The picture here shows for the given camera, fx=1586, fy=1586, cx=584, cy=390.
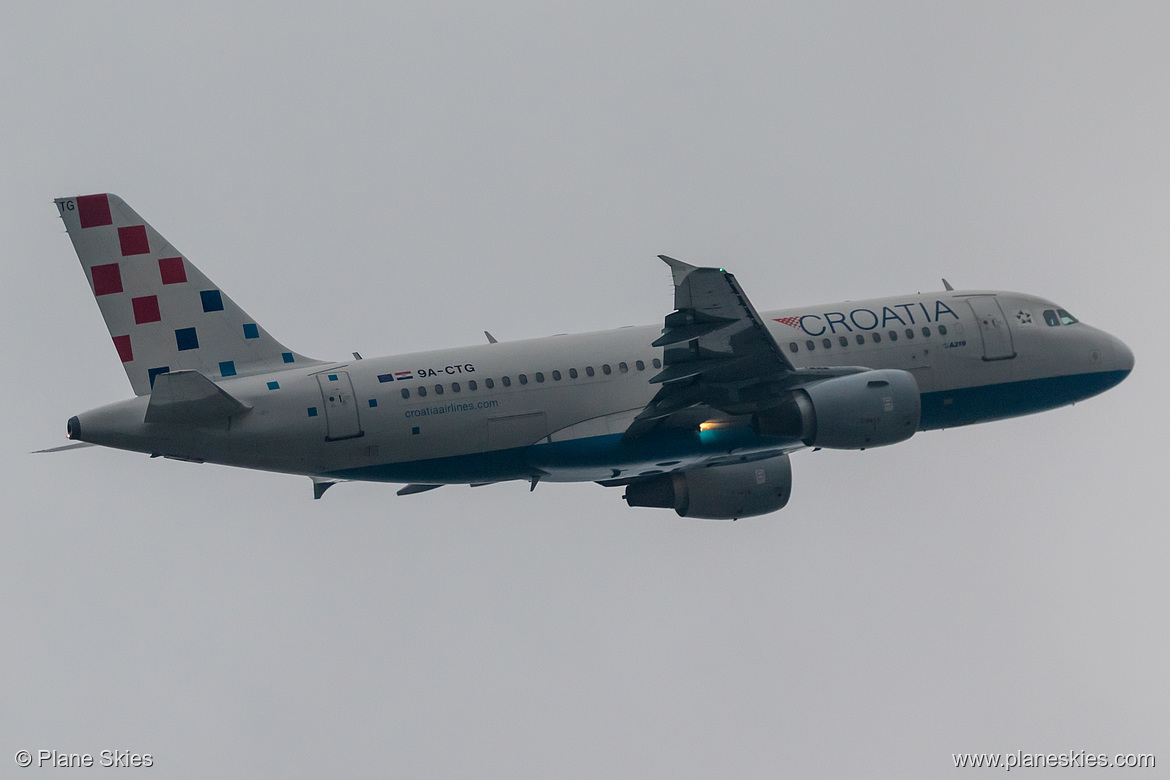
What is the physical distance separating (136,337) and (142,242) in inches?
101

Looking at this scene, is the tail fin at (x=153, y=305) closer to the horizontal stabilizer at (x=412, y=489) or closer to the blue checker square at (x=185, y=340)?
the blue checker square at (x=185, y=340)

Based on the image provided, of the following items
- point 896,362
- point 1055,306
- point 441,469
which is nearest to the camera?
point 441,469

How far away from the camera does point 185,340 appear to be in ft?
135

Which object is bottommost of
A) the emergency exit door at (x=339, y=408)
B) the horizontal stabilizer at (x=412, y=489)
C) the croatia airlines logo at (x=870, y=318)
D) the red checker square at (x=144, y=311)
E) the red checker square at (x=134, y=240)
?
the horizontal stabilizer at (x=412, y=489)

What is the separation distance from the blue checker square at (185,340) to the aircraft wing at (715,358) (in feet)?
37.7

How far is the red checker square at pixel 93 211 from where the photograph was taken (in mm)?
40781

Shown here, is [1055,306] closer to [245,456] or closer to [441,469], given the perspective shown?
[441,469]

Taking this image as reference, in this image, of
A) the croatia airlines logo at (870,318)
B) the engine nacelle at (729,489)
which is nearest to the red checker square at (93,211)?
the engine nacelle at (729,489)

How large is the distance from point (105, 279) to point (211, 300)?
2704mm

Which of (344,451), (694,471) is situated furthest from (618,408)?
(344,451)

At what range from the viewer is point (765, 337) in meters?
40.6

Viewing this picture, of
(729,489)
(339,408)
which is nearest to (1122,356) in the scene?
(729,489)

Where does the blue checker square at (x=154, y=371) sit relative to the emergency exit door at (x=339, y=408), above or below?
above

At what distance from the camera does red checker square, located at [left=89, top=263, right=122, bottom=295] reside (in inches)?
1606
